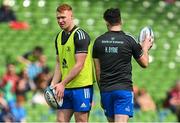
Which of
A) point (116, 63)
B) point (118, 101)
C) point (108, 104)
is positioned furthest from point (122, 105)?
point (116, 63)

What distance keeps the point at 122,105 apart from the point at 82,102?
515 mm

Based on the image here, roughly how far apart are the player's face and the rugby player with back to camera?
15.9 inches

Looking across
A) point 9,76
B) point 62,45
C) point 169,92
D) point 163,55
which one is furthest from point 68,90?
point 163,55

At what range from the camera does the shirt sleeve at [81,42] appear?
7.04 m

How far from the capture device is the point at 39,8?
16641 millimetres

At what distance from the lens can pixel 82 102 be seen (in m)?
7.21

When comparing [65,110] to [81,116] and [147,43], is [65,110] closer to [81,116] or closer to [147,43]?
[81,116]

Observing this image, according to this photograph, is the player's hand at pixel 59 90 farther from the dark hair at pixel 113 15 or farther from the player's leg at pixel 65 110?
the dark hair at pixel 113 15

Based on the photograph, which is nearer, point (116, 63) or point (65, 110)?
point (116, 63)

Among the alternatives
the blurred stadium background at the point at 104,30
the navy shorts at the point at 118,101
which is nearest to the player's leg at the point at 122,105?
the navy shorts at the point at 118,101

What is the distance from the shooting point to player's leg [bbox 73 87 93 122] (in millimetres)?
7207

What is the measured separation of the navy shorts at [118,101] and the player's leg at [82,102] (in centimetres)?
21

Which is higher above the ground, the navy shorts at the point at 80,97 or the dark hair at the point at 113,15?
the dark hair at the point at 113,15

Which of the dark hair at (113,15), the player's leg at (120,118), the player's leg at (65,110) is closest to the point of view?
the dark hair at (113,15)
